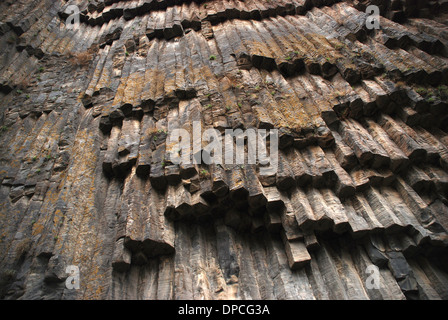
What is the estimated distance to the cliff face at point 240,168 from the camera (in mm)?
6500

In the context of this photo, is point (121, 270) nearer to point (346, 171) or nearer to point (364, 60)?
point (346, 171)

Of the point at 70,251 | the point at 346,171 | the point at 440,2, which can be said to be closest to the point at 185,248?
the point at 70,251

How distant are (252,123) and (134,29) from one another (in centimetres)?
789

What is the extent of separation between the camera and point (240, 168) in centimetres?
742

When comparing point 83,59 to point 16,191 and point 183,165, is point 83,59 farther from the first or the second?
point 183,165

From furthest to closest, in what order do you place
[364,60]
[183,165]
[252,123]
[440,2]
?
[440,2], [364,60], [252,123], [183,165]

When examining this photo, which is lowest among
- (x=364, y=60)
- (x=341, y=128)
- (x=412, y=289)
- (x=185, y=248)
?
(x=412, y=289)

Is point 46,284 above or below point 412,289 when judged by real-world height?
above

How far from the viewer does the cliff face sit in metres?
6.50

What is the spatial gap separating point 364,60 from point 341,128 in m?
2.72

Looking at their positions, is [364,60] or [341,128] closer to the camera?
[341,128]

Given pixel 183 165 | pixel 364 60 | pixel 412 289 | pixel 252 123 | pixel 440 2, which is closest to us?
pixel 412 289

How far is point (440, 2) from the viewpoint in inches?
447

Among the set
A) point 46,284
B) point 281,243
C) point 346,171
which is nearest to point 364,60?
point 346,171
